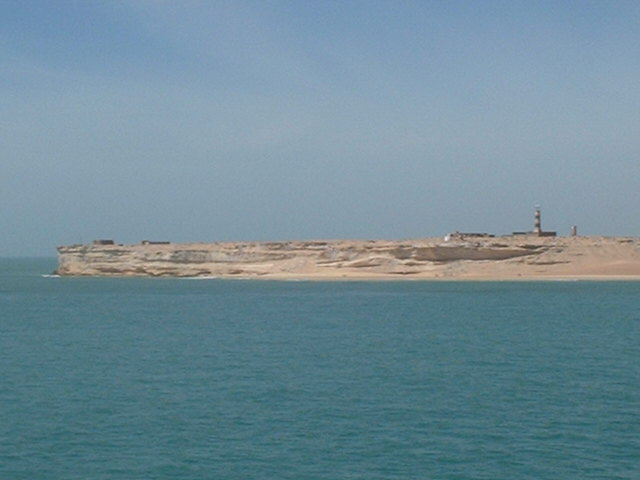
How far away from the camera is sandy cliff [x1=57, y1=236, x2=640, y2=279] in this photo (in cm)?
7400

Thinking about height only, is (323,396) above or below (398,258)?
below

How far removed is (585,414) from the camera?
695 inches

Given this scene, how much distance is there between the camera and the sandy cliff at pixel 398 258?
243ft

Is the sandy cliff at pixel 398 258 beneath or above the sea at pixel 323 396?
above

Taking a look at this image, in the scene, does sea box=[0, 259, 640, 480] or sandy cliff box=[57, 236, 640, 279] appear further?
sandy cliff box=[57, 236, 640, 279]

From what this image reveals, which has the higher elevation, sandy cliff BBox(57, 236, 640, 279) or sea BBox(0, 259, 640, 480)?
sandy cliff BBox(57, 236, 640, 279)

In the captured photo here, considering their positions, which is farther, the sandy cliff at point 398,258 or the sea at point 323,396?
the sandy cliff at point 398,258

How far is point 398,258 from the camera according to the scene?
7562cm

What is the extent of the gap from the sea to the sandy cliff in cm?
3359

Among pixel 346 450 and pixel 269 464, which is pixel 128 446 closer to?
pixel 269 464

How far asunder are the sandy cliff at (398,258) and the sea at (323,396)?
33586 mm

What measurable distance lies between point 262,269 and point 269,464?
65.0 metres

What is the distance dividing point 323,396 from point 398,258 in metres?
56.2

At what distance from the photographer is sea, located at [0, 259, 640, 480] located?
14.5 meters
